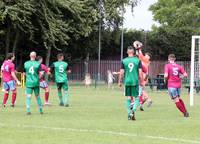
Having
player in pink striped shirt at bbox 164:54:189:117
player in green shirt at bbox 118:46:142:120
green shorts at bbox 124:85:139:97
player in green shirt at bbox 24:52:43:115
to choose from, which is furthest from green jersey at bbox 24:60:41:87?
player in pink striped shirt at bbox 164:54:189:117

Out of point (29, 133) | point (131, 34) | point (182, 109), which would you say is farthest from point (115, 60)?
point (29, 133)

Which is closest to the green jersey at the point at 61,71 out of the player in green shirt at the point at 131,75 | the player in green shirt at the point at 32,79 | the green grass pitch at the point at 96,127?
the green grass pitch at the point at 96,127

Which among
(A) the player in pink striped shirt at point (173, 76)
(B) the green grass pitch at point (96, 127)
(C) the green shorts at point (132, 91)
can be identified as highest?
(A) the player in pink striped shirt at point (173, 76)

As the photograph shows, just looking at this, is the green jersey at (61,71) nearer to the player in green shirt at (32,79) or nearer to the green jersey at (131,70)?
the player in green shirt at (32,79)

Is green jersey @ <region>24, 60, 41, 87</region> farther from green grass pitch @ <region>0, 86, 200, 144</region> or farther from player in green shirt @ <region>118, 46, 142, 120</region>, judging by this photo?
player in green shirt @ <region>118, 46, 142, 120</region>

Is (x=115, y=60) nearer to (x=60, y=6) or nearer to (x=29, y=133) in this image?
(x=60, y=6)

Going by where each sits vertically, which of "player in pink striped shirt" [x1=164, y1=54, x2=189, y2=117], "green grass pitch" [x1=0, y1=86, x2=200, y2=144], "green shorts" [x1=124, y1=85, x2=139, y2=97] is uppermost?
"player in pink striped shirt" [x1=164, y1=54, x2=189, y2=117]

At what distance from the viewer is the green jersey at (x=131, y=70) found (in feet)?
58.9

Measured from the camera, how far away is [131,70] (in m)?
18.0

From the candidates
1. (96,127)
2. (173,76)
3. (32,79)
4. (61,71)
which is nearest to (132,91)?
(173,76)

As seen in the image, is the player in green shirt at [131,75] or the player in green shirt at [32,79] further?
the player in green shirt at [32,79]

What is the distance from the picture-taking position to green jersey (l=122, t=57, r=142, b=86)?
17.9 meters

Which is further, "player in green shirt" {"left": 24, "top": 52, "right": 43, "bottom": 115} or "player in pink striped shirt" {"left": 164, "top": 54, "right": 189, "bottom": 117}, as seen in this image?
"player in green shirt" {"left": 24, "top": 52, "right": 43, "bottom": 115}

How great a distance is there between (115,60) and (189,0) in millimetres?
13132
